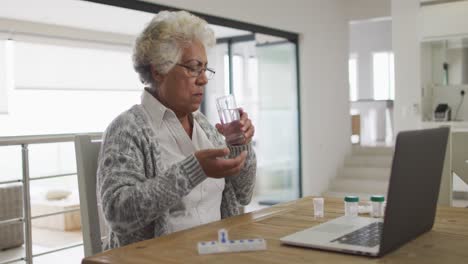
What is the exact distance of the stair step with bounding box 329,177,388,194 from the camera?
20.1 ft

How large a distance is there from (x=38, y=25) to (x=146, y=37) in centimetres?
595

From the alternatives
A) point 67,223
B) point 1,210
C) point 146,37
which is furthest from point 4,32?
point 146,37

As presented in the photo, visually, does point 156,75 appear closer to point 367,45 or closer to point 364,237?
point 364,237

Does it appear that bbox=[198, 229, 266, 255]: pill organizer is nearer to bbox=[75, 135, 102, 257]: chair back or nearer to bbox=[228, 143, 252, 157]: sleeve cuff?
bbox=[228, 143, 252, 157]: sleeve cuff

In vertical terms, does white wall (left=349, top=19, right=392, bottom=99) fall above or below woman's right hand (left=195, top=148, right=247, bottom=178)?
above

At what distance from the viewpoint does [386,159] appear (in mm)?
6719

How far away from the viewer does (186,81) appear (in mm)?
1610

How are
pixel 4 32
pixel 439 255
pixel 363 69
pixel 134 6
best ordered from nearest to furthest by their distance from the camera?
pixel 439 255 → pixel 134 6 → pixel 4 32 → pixel 363 69

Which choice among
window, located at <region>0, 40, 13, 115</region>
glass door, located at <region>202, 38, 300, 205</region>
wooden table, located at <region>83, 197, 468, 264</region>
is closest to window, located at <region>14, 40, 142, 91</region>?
window, located at <region>0, 40, 13, 115</region>

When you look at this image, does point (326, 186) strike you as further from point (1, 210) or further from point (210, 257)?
point (210, 257)

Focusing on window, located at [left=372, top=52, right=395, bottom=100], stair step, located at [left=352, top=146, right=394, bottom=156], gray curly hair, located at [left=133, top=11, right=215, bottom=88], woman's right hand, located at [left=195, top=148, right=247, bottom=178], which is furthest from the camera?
window, located at [left=372, top=52, right=395, bottom=100]

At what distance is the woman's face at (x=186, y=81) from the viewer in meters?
1.60

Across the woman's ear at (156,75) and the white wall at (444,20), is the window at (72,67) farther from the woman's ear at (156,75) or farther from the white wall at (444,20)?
the woman's ear at (156,75)

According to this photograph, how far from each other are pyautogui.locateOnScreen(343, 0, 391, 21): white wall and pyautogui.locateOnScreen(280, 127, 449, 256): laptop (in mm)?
5596
